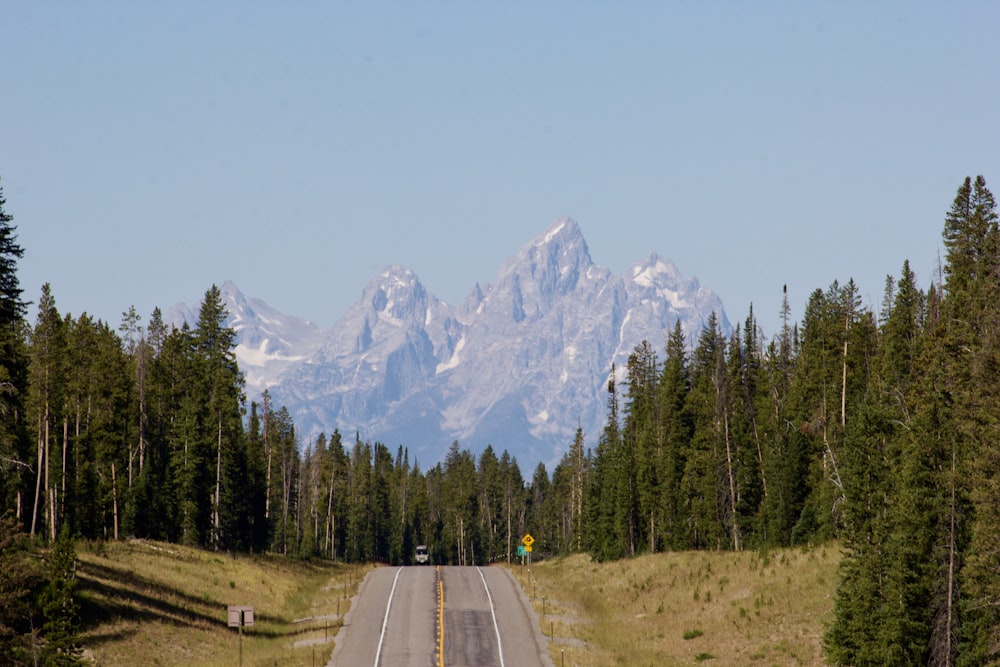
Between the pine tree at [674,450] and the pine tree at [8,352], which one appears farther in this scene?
the pine tree at [674,450]

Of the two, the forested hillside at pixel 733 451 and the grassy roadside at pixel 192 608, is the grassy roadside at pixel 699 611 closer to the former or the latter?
the forested hillside at pixel 733 451

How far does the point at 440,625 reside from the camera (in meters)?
57.5

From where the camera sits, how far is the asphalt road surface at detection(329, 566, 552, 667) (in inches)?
1923

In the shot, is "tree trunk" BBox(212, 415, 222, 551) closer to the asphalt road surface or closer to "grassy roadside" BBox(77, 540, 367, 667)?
"grassy roadside" BBox(77, 540, 367, 667)

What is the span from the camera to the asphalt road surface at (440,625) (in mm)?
48844

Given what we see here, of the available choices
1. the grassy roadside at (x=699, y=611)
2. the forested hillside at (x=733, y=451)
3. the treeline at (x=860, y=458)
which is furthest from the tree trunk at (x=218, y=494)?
the treeline at (x=860, y=458)

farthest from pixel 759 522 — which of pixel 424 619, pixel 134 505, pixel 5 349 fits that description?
pixel 5 349

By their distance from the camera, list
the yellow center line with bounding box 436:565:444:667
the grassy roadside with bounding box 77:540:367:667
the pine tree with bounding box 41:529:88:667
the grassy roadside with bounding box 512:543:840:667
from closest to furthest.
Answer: the pine tree with bounding box 41:529:88:667 → the grassy roadside with bounding box 77:540:367:667 → the yellow center line with bounding box 436:565:444:667 → the grassy roadside with bounding box 512:543:840:667

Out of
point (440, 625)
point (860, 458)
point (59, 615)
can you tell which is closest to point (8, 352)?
point (59, 615)

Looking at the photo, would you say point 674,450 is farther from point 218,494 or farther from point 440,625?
point 440,625

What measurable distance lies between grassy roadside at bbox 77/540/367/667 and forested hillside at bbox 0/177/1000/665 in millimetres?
4862

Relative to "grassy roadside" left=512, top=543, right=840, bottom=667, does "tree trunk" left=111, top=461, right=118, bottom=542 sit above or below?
above

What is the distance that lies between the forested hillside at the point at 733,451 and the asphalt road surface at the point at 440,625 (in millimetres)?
13825

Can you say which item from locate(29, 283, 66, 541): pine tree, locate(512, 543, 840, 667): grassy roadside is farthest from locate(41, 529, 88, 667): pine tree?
locate(29, 283, 66, 541): pine tree
